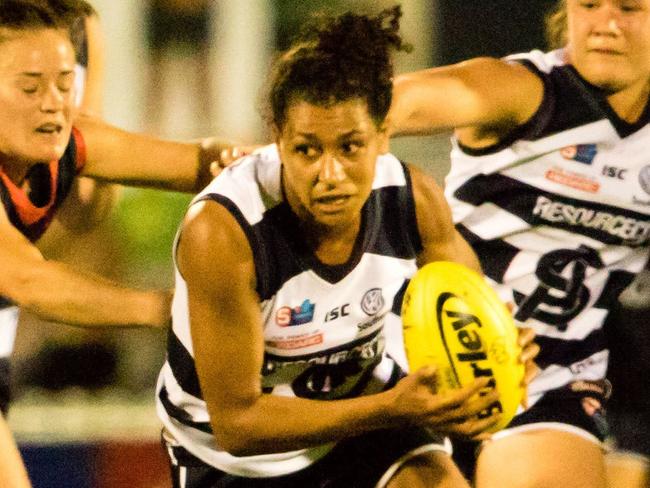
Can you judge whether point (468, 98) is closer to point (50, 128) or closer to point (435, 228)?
point (435, 228)

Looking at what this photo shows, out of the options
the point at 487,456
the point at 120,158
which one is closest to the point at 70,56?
the point at 120,158

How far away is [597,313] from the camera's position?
4883 millimetres

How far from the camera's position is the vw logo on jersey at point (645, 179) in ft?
15.6

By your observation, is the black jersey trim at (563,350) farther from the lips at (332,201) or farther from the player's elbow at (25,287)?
the player's elbow at (25,287)

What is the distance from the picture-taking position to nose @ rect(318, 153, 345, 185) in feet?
12.3

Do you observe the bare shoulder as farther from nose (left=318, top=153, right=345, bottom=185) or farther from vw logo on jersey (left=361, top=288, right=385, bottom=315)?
vw logo on jersey (left=361, top=288, right=385, bottom=315)

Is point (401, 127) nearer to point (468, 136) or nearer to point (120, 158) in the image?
point (468, 136)

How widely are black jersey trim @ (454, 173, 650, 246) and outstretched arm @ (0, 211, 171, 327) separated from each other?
114cm

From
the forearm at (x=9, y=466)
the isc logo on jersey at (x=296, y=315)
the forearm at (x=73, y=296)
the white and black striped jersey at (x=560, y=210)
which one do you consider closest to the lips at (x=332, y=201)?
the isc logo on jersey at (x=296, y=315)

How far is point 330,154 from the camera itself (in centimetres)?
376

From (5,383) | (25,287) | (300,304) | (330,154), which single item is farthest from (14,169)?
(330,154)

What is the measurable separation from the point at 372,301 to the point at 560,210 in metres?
0.94

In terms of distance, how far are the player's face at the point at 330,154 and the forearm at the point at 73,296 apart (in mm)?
648

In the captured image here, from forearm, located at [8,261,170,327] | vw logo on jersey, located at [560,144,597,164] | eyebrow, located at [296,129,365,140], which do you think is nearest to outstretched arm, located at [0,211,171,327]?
forearm, located at [8,261,170,327]
